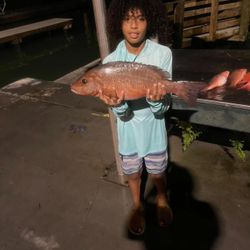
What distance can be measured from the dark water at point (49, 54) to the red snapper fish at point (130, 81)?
10456mm

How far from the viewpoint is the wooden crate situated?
448 inches

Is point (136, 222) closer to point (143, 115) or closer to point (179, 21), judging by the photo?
point (143, 115)

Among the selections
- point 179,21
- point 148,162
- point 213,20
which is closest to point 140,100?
point 148,162

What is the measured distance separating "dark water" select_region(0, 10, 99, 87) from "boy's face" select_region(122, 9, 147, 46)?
1046cm

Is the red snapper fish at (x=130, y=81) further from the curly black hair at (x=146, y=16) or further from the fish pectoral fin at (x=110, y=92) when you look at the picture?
the curly black hair at (x=146, y=16)

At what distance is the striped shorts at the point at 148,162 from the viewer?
2959mm

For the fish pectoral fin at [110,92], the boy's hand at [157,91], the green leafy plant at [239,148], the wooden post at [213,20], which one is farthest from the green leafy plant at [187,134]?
the wooden post at [213,20]

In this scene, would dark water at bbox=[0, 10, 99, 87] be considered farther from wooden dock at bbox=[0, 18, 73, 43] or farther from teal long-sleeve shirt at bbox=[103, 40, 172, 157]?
teal long-sleeve shirt at bbox=[103, 40, 172, 157]

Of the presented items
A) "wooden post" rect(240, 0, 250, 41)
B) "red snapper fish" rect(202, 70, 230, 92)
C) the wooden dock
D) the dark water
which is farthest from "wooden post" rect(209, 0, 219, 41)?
"red snapper fish" rect(202, 70, 230, 92)

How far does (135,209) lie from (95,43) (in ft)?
52.5

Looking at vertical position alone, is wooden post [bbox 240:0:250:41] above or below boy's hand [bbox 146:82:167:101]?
below

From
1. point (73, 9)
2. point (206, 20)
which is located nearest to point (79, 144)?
point (206, 20)

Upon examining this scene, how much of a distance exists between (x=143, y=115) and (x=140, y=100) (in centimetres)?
15

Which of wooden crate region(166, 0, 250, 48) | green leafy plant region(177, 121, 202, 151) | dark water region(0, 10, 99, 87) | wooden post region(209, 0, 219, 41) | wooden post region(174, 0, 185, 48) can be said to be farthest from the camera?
dark water region(0, 10, 99, 87)
